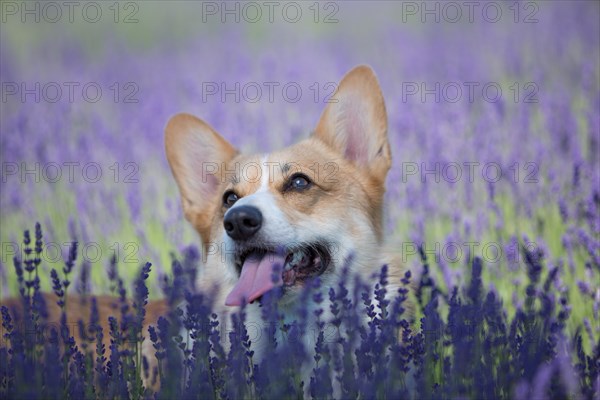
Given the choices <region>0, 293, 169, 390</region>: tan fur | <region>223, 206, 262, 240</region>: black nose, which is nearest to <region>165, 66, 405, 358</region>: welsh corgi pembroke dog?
<region>223, 206, 262, 240</region>: black nose

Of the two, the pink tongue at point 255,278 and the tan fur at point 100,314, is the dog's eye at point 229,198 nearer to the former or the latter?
the pink tongue at point 255,278

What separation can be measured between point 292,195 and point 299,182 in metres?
0.08

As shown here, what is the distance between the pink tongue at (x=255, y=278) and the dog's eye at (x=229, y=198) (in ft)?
1.07

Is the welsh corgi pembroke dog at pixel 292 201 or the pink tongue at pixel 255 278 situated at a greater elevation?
the welsh corgi pembroke dog at pixel 292 201

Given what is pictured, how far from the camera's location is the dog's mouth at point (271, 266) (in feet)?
9.04

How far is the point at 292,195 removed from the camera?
303 centimetres

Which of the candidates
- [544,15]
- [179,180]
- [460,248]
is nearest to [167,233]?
[179,180]

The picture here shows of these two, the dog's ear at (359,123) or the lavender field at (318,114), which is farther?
the lavender field at (318,114)

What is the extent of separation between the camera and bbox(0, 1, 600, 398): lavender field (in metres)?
3.94

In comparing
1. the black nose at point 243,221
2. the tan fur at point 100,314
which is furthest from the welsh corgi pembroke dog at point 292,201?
the tan fur at point 100,314

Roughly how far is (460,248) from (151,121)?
285 centimetres

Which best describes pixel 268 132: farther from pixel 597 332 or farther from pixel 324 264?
pixel 597 332

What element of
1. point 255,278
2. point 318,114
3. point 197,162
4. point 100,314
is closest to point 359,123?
point 197,162

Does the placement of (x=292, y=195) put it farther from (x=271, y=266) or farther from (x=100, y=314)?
(x=100, y=314)
